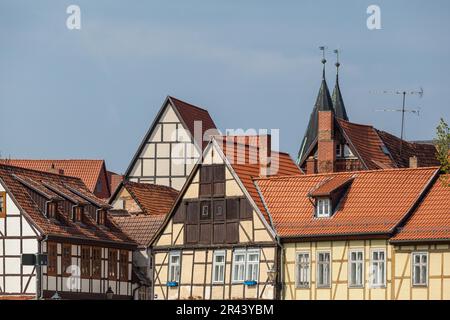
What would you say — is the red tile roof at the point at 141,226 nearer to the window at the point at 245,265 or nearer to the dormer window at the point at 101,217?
the dormer window at the point at 101,217

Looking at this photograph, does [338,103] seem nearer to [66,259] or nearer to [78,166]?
[78,166]

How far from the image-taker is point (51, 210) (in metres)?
57.9

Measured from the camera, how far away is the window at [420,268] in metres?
50.2

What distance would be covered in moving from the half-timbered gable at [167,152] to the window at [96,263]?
54.0ft

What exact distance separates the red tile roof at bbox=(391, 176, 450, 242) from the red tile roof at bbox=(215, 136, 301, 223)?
6.14 meters

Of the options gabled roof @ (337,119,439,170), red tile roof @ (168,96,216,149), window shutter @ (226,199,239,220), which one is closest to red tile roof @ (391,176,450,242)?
window shutter @ (226,199,239,220)

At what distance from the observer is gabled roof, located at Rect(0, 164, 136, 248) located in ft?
187

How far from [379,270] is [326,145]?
15.0m

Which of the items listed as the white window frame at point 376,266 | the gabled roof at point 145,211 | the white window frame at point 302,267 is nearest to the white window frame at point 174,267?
the gabled roof at point 145,211

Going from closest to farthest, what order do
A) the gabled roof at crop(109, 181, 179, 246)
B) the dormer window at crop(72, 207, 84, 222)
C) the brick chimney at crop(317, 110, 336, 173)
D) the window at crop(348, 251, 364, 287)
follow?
the window at crop(348, 251, 364, 287), the dormer window at crop(72, 207, 84, 222), the gabled roof at crop(109, 181, 179, 246), the brick chimney at crop(317, 110, 336, 173)

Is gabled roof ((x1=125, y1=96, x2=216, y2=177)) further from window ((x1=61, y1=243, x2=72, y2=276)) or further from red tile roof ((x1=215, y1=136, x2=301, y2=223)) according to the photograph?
window ((x1=61, y1=243, x2=72, y2=276))
